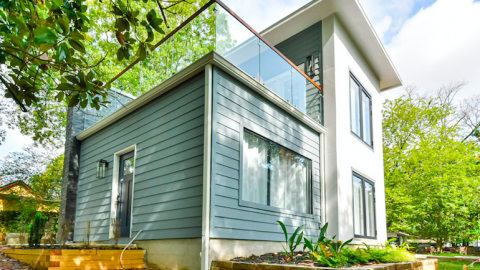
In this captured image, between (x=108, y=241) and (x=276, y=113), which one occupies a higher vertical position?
(x=276, y=113)

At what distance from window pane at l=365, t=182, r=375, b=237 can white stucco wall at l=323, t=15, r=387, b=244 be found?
0.26m

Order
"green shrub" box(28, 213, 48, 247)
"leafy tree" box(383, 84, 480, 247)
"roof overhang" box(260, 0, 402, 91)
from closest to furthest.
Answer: "green shrub" box(28, 213, 48, 247), "roof overhang" box(260, 0, 402, 91), "leafy tree" box(383, 84, 480, 247)

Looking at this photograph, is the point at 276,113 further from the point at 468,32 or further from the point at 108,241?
the point at 468,32

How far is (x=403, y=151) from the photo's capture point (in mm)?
15281

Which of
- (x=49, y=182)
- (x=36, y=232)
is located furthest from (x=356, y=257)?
(x=49, y=182)

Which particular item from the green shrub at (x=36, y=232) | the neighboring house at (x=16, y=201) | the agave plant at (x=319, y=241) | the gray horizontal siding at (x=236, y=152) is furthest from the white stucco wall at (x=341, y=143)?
the neighboring house at (x=16, y=201)

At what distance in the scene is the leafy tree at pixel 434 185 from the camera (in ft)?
44.1

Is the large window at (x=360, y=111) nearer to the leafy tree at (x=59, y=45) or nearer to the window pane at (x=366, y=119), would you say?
the window pane at (x=366, y=119)

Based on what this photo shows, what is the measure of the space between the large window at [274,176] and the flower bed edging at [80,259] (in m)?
1.97

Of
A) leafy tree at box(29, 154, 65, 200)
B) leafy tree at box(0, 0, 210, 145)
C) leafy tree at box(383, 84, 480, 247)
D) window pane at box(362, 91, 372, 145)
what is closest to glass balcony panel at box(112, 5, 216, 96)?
leafy tree at box(0, 0, 210, 145)

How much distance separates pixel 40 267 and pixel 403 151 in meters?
14.1

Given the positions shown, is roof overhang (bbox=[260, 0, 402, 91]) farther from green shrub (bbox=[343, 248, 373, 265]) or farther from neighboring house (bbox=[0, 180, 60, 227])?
neighboring house (bbox=[0, 180, 60, 227])

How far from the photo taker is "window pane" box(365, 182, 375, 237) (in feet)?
29.1

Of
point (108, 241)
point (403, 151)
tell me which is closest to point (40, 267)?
point (108, 241)
